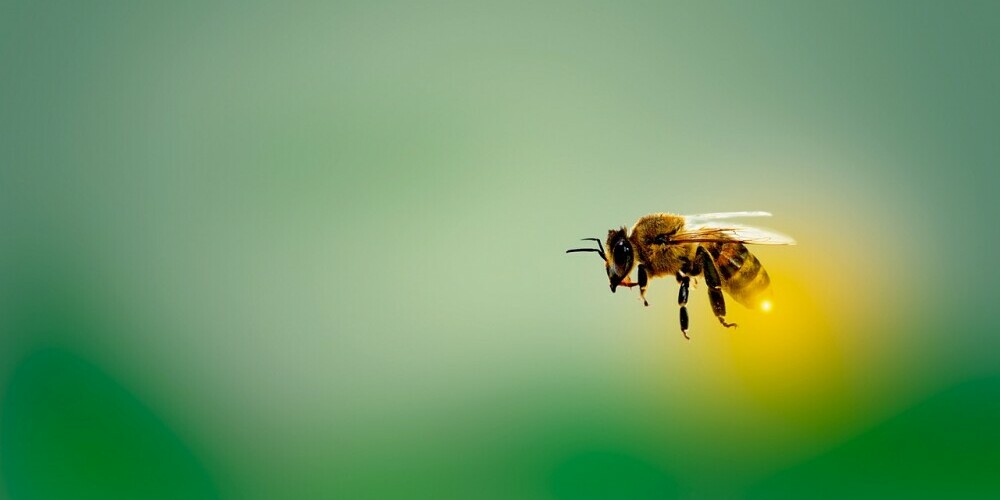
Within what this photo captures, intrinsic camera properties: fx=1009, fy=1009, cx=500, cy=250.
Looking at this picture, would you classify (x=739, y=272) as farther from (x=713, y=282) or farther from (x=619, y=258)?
(x=619, y=258)

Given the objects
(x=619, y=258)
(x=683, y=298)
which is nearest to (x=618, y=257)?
(x=619, y=258)

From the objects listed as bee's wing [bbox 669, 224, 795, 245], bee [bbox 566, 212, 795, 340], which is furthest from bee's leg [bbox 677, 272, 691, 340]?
bee's wing [bbox 669, 224, 795, 245]

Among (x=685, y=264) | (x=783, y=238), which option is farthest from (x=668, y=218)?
(x=783, y=238)

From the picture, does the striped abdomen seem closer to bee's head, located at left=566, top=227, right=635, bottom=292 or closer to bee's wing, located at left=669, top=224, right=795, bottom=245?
bee's wing, located at left=669, top=224, right=795, bottom=245

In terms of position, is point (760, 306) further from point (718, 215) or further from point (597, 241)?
point (597, 241)

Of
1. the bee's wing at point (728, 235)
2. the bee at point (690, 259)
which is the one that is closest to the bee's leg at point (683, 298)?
the bee at point (690, 259)

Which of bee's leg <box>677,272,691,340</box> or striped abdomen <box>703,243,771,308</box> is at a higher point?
striped abdomen <box>703,243,771,308</box>

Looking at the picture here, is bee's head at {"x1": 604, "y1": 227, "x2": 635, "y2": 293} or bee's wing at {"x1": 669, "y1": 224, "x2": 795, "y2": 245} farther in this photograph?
bee's head at {"x1": 604, "y1": 227, "x2": 635, "y2": 293}
